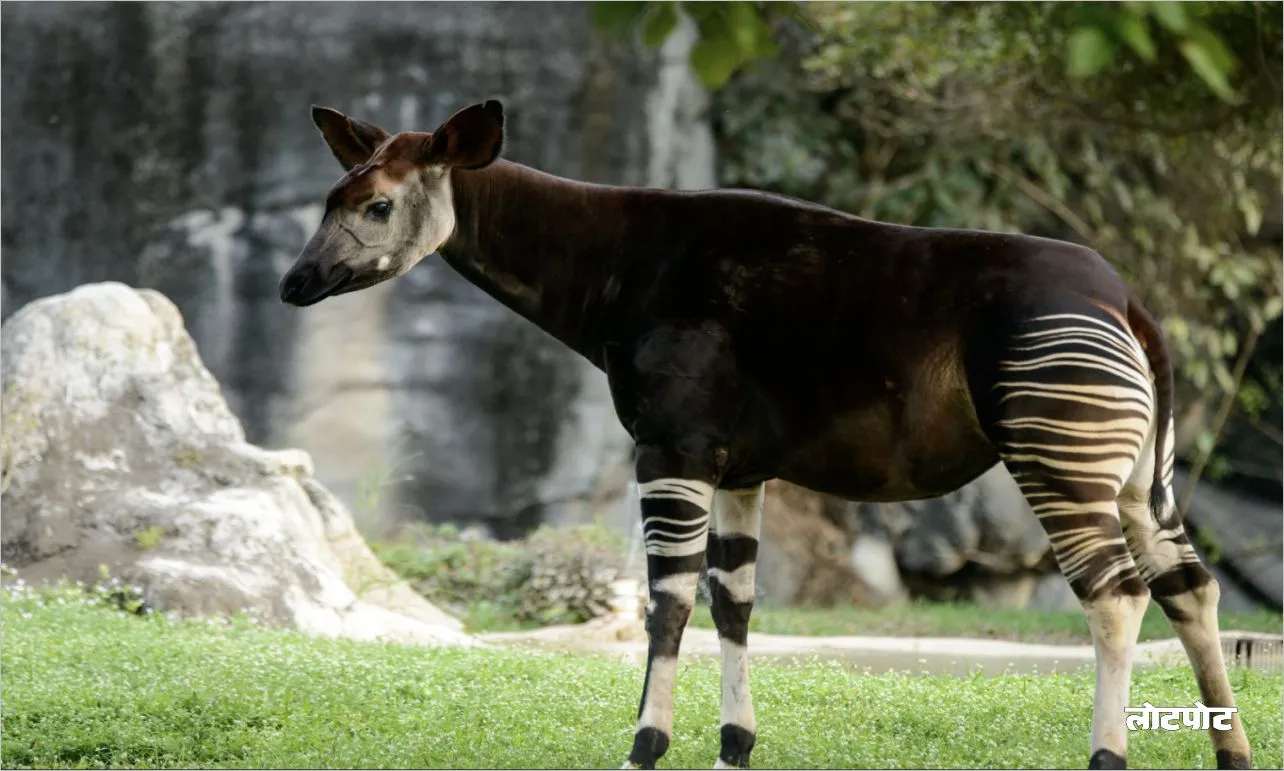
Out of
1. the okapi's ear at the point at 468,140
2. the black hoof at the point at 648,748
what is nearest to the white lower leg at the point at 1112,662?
the black hoof at the point at 648,748

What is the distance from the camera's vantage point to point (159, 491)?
8.61 metres

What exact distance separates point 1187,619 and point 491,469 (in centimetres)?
879

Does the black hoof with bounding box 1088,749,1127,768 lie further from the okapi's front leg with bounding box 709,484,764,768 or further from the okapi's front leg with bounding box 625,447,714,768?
the okapi's front leg with bounding box 625,447,714,768

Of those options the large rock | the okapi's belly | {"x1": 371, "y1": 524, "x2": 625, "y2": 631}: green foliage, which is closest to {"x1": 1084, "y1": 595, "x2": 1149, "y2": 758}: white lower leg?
the okapi's belly

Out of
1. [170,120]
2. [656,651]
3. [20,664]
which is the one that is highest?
[170,120]

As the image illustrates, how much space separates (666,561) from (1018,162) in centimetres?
1030

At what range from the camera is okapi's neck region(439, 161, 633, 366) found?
4.52 meters

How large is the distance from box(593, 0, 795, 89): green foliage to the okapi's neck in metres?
1.75

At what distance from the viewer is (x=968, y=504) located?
1280cm

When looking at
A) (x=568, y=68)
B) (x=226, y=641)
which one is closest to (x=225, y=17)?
(x=568, y=68)

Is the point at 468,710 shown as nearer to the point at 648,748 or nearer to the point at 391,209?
the point at 648,748

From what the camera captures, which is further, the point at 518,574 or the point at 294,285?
the point at 518,574

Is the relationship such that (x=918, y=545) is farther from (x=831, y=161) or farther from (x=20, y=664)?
(x=20, y=664)

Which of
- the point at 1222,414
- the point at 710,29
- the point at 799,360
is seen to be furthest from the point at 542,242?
the point at 1222,414
